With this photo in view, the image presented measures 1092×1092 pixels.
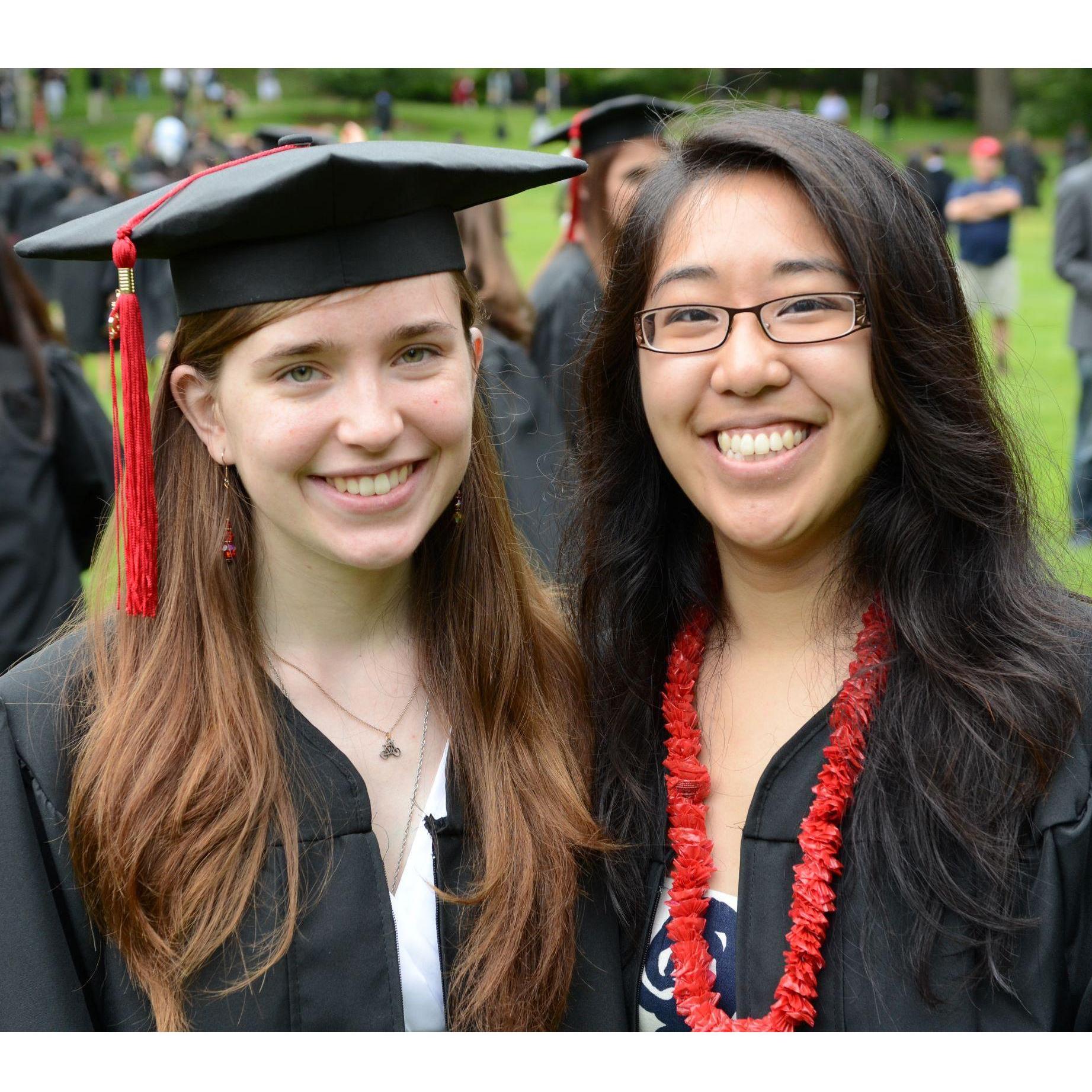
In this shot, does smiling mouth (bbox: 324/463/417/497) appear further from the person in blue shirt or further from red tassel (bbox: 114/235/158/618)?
the person in blue shirt

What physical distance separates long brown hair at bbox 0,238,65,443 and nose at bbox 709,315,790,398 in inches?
108

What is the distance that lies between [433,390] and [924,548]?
852 millimetres

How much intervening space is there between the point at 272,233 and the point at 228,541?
0.53m

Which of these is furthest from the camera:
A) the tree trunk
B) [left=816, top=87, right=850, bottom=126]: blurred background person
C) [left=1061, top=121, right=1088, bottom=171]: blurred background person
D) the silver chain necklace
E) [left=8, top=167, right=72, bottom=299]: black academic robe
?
the tree trunk

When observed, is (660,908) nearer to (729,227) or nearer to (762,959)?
(762,959)

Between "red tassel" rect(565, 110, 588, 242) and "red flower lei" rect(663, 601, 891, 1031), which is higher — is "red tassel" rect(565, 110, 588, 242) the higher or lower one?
the higher one

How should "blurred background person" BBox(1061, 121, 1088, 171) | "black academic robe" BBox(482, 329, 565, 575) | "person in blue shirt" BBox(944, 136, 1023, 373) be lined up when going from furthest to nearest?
"blurred background person" BBox(1061, 121, 1088, 171) → "person in blue shirt" BBox(944, 136, 1023, 373) → "black academic robe" BBox(482, 329, 565, 575)

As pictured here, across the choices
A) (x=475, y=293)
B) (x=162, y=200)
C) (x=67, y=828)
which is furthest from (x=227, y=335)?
(x=67, y=828)

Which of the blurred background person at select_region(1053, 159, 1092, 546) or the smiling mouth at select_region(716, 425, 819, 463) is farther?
the blurred background person at select_region(1053, 159, 1092, 546)

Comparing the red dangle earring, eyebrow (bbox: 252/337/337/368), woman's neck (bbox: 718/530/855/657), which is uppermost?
eyebrow (bbox: 252/337/337/368)

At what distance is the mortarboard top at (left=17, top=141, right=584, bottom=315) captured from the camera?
209 centimetres

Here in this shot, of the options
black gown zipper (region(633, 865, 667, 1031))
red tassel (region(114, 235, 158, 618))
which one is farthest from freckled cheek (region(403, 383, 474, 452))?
black gown zipper (region(633, 865, 667, 1031))

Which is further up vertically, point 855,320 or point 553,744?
point 855,320

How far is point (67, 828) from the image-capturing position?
213 cm
